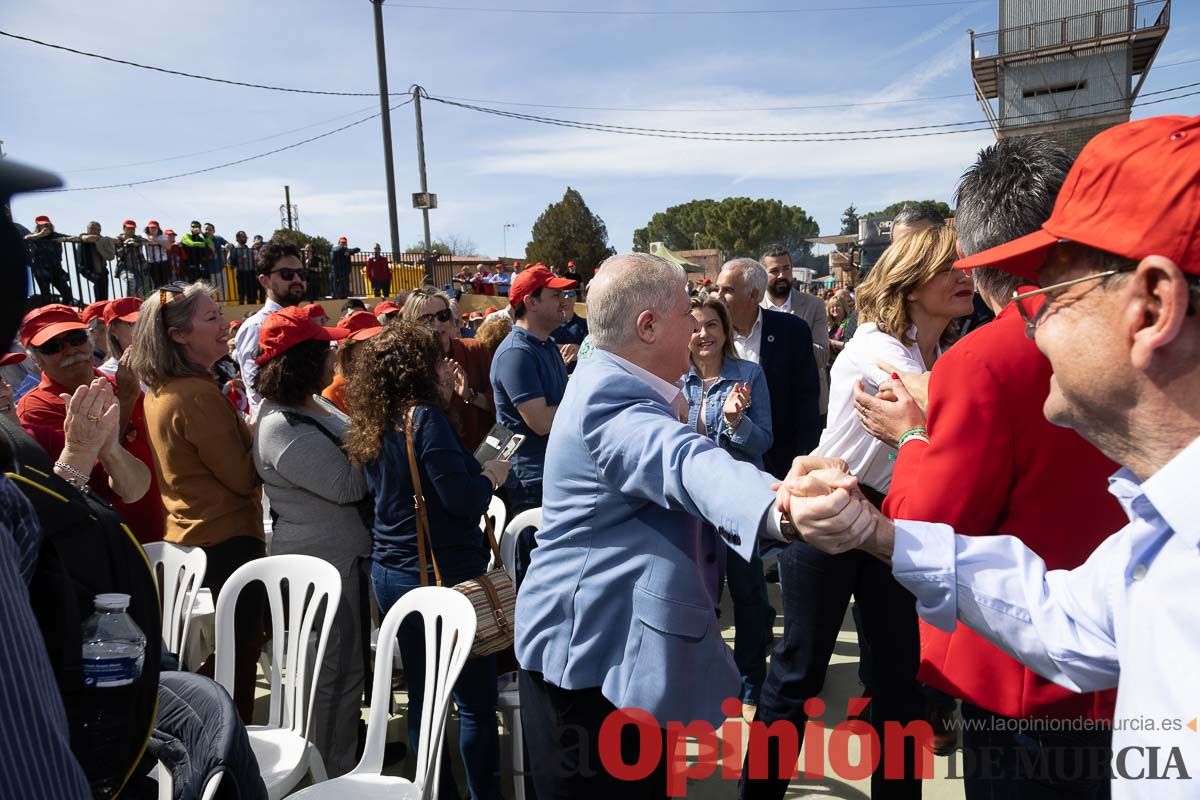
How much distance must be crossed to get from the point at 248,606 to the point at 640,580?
→ 7.12 feet

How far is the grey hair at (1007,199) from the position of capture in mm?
1793

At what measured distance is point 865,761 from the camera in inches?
128

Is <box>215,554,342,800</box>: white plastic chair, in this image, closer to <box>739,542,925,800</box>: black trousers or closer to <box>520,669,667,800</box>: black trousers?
<box>520,669,667,800</box>: black trousers

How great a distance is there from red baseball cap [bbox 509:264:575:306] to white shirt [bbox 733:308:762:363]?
1112mm

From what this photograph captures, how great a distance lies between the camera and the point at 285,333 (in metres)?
3.22

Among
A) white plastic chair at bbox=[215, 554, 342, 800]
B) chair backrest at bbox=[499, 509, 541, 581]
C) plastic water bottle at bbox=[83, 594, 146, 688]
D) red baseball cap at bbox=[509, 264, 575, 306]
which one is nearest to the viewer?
plastic water bottle at bbox=[83, 594, 146, 688]

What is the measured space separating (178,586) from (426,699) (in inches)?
57.9

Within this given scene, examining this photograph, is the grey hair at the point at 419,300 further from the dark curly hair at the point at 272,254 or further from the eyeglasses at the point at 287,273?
the dark curly hair at the point at 272,254

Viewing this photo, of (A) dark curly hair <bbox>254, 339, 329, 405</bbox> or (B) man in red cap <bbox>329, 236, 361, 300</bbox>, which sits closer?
(A) dark curly hair <bbox>254, 339, 329, 405</bbox>

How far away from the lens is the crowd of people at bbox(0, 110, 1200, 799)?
1.04m

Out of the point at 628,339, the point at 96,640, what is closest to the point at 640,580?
the point at 628,339

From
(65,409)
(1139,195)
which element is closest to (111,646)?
(1139,195)

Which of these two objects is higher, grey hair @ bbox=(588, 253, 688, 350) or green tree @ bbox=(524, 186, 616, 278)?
green tree @ bbox=(524, 186, 616, 278)

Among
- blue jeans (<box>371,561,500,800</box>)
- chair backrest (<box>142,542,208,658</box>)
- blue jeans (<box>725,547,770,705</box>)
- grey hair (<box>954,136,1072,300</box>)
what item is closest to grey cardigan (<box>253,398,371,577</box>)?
chair backrest (<box>142,542,208,658</box>)
